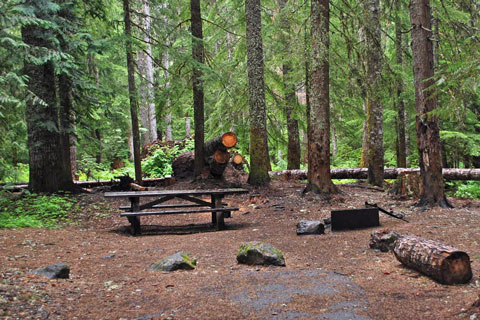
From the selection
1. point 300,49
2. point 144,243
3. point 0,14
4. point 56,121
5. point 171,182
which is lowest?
point 144,243

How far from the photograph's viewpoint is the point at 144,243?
7777 mm

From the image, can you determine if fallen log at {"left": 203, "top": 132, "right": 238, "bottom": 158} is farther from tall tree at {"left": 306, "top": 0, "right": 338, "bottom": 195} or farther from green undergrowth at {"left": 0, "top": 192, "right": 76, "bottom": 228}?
green undergrowth at {"left": 0, "top": 192, "right": 76, "bottom": 228}

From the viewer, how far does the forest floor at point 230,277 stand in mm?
3969

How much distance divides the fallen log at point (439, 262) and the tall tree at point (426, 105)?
4630 mm

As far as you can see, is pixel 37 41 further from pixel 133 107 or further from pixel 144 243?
pixel 144 243

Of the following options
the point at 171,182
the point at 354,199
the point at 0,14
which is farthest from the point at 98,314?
the point at 171,182

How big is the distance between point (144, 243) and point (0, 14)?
16.0ft

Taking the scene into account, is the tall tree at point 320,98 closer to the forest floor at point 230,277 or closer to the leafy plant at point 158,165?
the forest floor at point 230,277

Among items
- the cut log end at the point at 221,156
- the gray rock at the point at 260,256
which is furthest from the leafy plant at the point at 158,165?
the gray rock at the point at 260,256

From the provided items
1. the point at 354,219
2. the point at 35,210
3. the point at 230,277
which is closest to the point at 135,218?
the point at 35,210

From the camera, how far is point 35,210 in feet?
31.9

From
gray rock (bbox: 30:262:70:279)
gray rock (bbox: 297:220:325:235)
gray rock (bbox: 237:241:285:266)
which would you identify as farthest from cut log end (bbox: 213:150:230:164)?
gray rock (bbox: 30:262:70:279)

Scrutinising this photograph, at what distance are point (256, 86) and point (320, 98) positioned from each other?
2757 millimetres

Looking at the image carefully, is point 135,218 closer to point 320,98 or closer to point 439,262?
point 320,98
